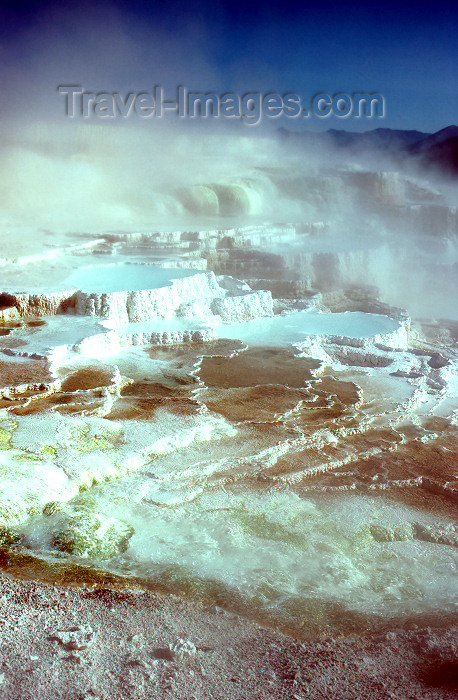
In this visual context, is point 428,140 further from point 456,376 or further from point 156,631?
point 156,631

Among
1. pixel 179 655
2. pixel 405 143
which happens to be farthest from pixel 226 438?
pixel 405 143

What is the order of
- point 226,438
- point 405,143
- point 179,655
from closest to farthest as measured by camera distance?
point 179,655, point 226,438, point 405,143

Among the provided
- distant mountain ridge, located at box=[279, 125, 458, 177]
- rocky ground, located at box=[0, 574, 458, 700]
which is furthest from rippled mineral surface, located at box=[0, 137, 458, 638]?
distant mountain ridge, located at box=[279, 125, 458, 177]

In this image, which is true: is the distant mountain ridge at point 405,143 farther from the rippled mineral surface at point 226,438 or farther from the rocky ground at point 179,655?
the rocky ground at point 179,655

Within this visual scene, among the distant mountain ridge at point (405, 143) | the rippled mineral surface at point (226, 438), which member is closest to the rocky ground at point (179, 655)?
the rippled mineral surface at point (226, 438)

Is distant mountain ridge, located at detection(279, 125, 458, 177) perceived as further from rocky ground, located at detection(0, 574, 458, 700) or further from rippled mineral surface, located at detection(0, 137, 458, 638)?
rocky ground, located at detection(0, 574, 458, 700)

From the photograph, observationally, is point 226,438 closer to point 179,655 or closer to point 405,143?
point 179,655
